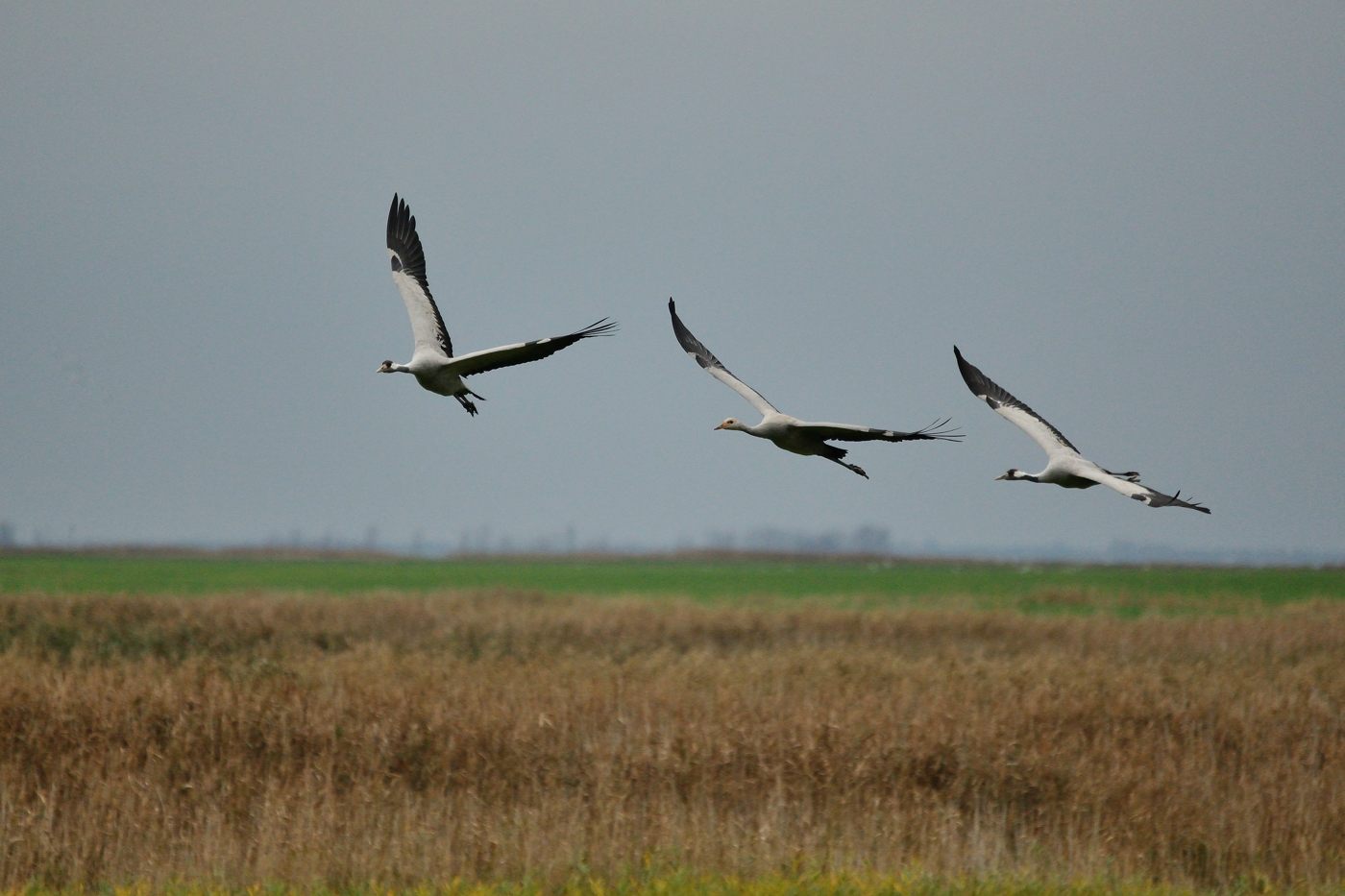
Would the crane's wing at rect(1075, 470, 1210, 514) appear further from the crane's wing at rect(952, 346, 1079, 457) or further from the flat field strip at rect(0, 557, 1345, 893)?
the flat field strip at rect(0, 557, 1345, 893)

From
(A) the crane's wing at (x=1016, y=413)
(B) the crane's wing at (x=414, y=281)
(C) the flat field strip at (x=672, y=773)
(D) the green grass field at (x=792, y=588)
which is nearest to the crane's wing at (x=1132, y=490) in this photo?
(A) the crane's wing at (x=1016, y=413)

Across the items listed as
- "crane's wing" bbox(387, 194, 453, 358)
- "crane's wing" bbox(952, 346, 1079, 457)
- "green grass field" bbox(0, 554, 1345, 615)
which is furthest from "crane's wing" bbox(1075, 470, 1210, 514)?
"green grass field" bbox(0, 554, 1345, 615)

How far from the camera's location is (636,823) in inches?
428

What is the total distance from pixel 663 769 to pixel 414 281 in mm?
8046

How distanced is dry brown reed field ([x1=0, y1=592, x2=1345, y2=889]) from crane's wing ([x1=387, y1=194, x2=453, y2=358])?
198 inches

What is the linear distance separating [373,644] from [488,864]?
11.2 metres

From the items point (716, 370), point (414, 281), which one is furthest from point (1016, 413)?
point (414, 281)

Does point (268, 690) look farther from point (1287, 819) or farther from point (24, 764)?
point (1287, 819)

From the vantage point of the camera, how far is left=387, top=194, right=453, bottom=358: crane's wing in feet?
15.5

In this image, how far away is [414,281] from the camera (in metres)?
5.82

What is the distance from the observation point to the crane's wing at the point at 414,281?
4727 mm

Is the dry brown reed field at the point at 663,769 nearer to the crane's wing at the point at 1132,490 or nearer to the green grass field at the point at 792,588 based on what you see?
the crane's wing at the point at 1132,490

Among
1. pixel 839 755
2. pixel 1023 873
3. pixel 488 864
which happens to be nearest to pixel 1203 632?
pixel 839 755

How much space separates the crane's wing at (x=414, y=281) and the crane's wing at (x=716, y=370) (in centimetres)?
122
